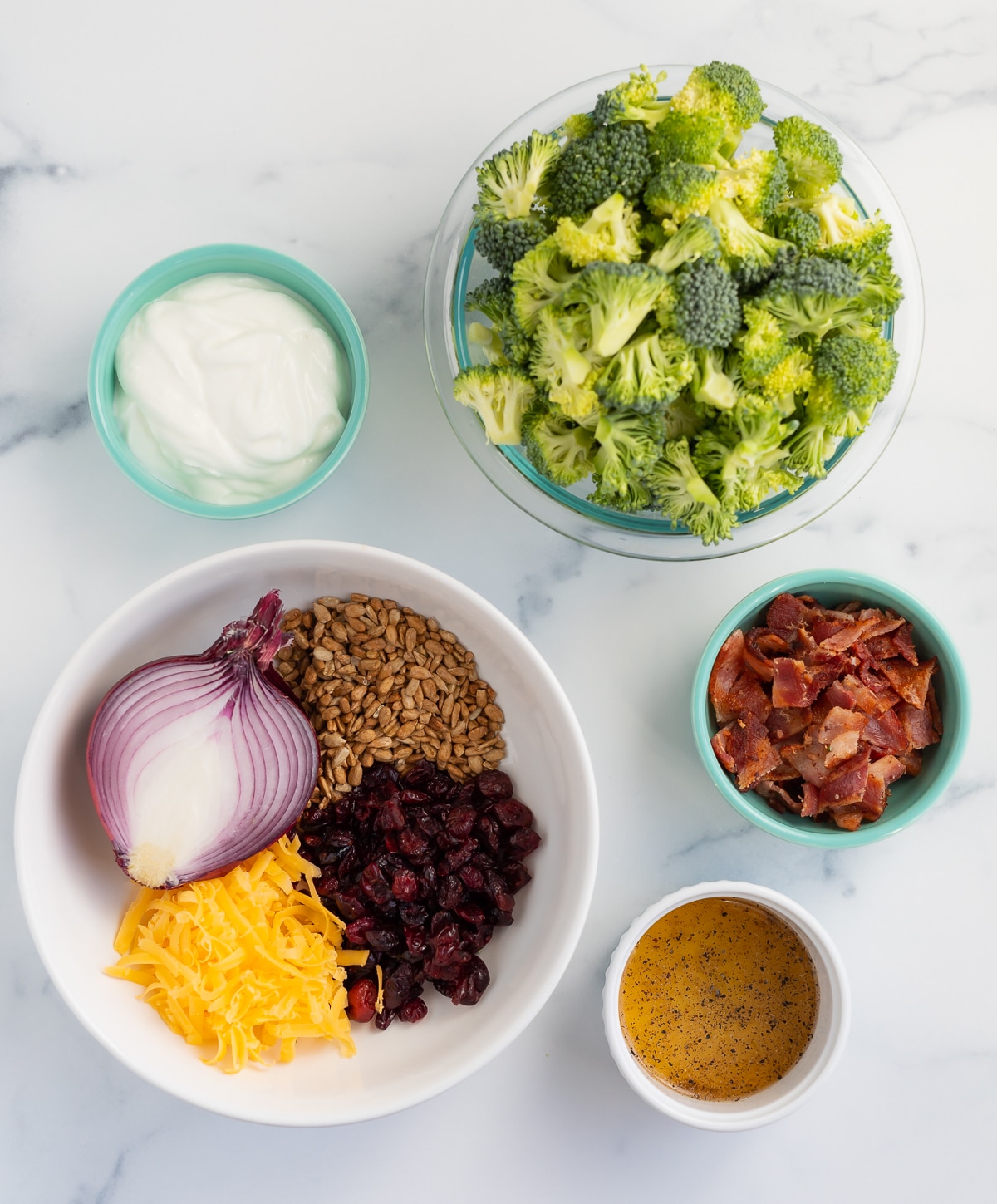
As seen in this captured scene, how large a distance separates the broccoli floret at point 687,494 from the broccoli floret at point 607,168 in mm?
345

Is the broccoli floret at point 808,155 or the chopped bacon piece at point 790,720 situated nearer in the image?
the broccoli floret at point 808,155

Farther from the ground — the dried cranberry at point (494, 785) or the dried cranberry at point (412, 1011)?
the dried cranberry at point (494, 785)

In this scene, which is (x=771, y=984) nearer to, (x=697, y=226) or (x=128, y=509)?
(x=697, y=226)

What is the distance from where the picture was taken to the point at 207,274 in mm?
1622

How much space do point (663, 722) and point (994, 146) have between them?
123 centimetres

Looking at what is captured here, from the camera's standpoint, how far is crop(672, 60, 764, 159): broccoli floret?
1305 millimetres

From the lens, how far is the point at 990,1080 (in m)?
1.80

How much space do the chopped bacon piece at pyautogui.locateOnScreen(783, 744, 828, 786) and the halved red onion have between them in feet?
2.66

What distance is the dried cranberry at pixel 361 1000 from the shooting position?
1533mm

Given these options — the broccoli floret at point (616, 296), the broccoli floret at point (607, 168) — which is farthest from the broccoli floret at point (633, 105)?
the broccoli floret at point (616, 296)

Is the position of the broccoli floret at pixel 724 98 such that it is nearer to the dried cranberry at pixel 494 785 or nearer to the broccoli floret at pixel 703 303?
the broccoli floret at pixel 703 303

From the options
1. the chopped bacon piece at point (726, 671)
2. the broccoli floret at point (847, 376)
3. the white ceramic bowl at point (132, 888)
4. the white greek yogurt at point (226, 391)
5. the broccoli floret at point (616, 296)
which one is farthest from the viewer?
the chopped bacon piece at point (726, 671)

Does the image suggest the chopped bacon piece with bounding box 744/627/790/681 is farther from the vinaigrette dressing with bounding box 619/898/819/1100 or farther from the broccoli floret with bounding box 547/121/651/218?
the broccoli floret with bounding box 547/121/651/218

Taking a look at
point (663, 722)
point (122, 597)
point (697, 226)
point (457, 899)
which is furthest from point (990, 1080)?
point (122, 597)
